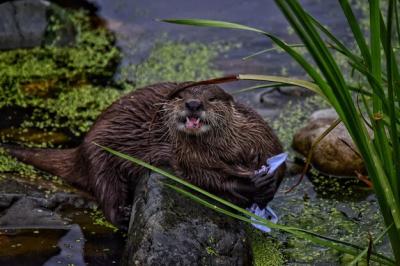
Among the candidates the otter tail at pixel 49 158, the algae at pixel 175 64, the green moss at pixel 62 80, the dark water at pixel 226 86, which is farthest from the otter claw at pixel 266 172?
the algae at pixel 175 64

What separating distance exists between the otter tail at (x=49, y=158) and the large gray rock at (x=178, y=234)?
817 millimetres

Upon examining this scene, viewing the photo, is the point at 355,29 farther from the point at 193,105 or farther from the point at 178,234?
the point at 178,234

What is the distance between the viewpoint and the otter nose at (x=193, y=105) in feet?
10.4

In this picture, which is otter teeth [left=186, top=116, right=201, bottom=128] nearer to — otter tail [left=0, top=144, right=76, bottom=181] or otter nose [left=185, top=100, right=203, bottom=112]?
otter nose [left=185, top=100, right=203, bottom=112]

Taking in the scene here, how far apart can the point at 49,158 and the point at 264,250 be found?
1.24m

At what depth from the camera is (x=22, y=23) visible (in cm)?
602

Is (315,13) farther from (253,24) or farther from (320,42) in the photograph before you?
(320,42)

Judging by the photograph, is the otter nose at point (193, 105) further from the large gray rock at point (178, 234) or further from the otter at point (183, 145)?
the large gray rock at point (178, 234)

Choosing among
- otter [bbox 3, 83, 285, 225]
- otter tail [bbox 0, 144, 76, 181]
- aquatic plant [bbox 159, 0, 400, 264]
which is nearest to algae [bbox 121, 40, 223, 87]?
otter tail [bbox 0, 144, 76, 181]

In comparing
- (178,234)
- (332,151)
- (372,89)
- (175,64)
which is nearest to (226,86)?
(175,64)

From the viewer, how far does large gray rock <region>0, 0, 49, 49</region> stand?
5.98 metres

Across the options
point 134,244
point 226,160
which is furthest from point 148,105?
point 134,244

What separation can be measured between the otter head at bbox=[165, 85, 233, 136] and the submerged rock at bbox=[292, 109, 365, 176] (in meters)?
1.02

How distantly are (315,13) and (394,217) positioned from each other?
4.42m
